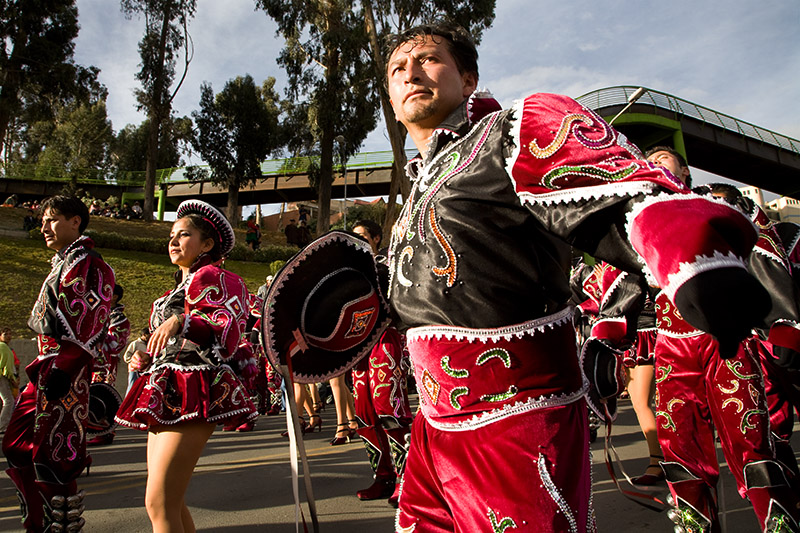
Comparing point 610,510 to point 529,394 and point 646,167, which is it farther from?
point 646,167

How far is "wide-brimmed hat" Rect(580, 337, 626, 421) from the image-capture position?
2025 millimetres

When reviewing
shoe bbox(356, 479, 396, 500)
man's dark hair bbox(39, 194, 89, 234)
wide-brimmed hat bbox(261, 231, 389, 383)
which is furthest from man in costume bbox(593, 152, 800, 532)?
man's dark hair bbox(39, 194, 89, 234)

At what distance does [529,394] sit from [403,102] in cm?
99

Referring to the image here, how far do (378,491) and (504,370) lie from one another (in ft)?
11.2

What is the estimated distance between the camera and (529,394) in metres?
1.35

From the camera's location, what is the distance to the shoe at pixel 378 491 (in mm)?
4402

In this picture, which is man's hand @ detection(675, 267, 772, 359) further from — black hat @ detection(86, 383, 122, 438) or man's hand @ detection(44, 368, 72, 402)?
black hat @ detection(86, 383, 122, 438)

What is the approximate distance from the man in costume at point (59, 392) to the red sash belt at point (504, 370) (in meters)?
2.82

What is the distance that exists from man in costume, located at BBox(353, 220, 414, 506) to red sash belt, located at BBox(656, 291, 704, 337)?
1865 mm

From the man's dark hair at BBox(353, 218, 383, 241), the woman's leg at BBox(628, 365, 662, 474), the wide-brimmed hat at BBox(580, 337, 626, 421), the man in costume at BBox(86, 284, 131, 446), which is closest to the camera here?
the wide-brimmed hat at BBox(580, 337, 626, 421)

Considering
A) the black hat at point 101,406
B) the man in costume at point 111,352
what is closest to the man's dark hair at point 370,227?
the black hat at point 101,406

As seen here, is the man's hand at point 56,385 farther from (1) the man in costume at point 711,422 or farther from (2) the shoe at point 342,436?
(2) the shoe at point 342,436

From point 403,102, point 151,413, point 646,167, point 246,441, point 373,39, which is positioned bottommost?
point 246,441

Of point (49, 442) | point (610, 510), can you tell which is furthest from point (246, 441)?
point (610, 510)
